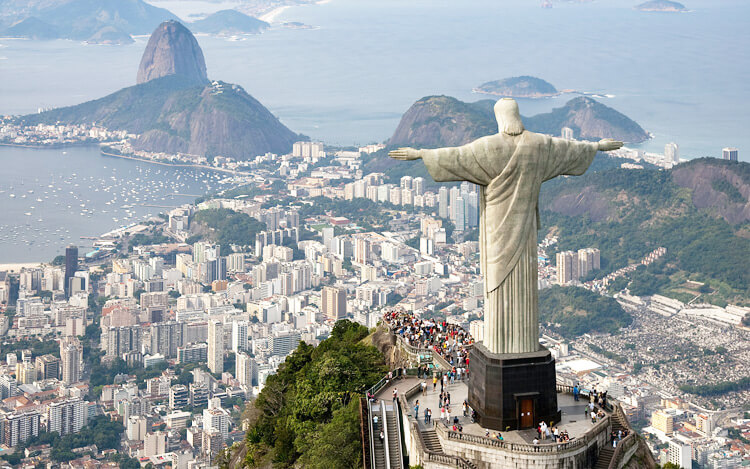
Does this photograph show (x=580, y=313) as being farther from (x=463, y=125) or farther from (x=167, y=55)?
(x=167, y=55)

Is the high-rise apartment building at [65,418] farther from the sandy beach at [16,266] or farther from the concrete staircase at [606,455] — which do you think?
the concrete staircase at [606,455]

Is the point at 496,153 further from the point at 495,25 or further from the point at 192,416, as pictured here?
the point at 495,25

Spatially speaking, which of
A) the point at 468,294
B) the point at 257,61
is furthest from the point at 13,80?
the point at 468,294

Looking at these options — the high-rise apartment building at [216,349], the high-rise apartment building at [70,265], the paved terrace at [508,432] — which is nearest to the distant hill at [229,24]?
the high-rise apartment building at [70,265]

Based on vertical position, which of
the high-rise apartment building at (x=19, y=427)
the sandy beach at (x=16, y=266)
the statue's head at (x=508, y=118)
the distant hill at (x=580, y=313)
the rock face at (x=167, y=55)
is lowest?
the high-rise apartment building at (x=19, y=427)

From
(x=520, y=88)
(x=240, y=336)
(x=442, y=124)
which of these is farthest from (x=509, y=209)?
(x=520, y=88)

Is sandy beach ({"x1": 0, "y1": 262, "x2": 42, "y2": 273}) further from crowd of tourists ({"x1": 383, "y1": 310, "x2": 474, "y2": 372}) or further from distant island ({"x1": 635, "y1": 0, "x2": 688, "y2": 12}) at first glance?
distant island ({"x1": 635, "y1": 0, "x2": 688, "y2": 12})
